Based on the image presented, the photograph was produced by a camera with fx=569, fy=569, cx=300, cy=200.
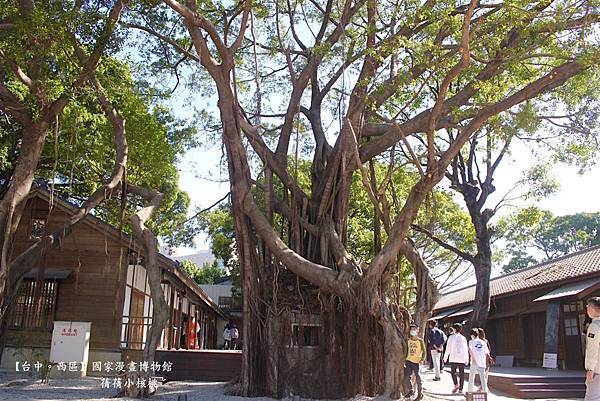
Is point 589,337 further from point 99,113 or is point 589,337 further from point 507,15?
point 99,113

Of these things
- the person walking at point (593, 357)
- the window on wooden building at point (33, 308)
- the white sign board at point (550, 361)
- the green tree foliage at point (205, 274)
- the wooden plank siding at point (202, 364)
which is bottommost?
the wooden plank siding at point (202, 364)

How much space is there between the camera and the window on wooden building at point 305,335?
10.5 meters

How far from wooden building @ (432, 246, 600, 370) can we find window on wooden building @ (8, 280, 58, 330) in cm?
1352

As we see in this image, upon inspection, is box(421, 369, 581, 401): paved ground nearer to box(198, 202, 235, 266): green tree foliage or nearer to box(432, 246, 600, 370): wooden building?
box(432, 246, 600, 370): wooden building

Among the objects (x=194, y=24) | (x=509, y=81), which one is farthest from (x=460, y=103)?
(x=194, y=24)

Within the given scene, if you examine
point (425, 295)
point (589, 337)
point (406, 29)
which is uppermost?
point (406, 29)

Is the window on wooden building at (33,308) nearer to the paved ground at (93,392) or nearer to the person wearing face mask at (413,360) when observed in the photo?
the paved ground at (93,392)

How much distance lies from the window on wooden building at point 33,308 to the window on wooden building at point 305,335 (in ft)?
24.7

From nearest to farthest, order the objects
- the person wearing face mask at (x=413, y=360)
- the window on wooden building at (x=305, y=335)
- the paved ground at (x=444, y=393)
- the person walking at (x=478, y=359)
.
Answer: the person wearing face mask at (x=413, y=360), the person walking at (x=478, y=359), the paved ground at (x=444, y=393), the window on wooden building at (x=305, y=335)

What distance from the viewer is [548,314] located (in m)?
16.7

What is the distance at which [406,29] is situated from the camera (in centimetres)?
1098

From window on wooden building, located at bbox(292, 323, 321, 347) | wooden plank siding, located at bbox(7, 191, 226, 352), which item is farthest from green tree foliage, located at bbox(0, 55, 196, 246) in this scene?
window on wooden building, located at bbox(292, 323, 321, 347)

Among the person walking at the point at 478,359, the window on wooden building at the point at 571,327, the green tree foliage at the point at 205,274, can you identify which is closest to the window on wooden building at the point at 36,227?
the person walking at the point at 478,359

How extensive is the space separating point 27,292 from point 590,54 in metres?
13.8
